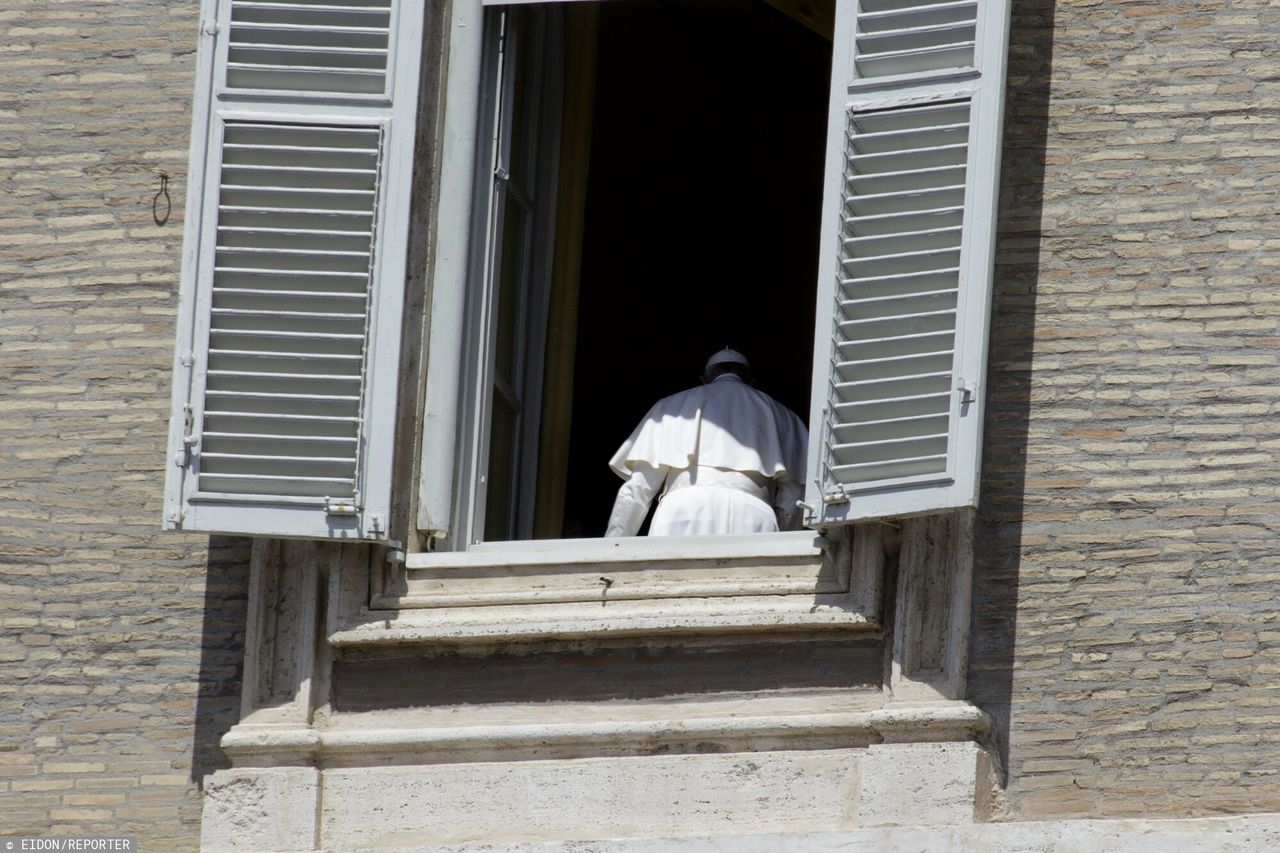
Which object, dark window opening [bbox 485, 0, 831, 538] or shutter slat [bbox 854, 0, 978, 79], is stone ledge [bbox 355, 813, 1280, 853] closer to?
shutter slat [bbox 854, 0, 978, 79]

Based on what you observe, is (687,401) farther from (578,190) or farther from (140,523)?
(140,523)

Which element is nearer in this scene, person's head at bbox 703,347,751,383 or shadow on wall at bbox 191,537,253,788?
shadow on wall at bbox 191,537,253,788

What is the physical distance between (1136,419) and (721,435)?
1.41 m

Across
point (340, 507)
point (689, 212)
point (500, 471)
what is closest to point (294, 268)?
point (340, 507)

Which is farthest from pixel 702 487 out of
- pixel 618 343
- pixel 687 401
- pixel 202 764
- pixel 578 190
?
pixel 618 343

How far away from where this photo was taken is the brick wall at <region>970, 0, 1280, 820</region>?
791 centimetres

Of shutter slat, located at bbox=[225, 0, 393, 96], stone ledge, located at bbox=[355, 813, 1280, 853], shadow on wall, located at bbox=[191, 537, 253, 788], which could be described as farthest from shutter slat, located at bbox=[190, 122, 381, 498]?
stone ledge, located at bbox=[355, 813, 1280, 853]

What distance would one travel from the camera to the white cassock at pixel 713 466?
8961 millimetres

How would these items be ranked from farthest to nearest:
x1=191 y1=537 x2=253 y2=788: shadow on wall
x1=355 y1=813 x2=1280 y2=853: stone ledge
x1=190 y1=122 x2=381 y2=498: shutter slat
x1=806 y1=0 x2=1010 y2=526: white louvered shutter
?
x1=191 y1=537 x2=253 y2=788: shadow on wall
x1=190 y1=122 x2=381 y2=498: shutter slat
x1=806 y1=0 x2=1010 y2=526: white louvered shutter
x1=355 y1=813 x2=1280 y2=853: stone ledge

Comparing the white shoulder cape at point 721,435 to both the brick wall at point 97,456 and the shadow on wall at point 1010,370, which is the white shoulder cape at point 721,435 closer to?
the shadow on wall at point 1010,370

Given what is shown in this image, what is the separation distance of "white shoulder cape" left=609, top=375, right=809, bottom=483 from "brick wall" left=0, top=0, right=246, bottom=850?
51.3 inches

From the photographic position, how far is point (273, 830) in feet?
26.4

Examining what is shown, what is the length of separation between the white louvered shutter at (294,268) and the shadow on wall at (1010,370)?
160 centimetres

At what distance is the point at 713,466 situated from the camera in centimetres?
909
